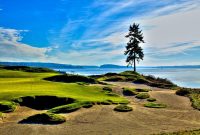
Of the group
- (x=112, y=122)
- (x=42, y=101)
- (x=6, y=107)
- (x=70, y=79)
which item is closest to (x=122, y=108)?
(x=112, y=122)

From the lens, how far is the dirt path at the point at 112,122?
25094 mm

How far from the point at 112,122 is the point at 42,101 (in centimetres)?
970

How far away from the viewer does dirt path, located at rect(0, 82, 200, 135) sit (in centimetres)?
2509

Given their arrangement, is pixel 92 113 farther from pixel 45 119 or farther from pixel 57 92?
pixel 57 92

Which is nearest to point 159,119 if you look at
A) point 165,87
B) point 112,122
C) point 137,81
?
point 112,122

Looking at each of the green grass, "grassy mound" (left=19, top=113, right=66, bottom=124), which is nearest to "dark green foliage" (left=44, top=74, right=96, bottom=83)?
the green grass

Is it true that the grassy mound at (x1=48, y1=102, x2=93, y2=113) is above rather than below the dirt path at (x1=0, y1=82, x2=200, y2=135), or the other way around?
above

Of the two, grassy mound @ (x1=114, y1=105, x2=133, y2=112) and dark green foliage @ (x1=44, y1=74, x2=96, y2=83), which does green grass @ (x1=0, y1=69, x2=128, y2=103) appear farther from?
dark green foliage @ (x1=44, y1=74, x2=96, y2=83)

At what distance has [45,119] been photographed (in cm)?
2778

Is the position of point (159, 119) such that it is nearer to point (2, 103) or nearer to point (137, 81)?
point (2, 103)

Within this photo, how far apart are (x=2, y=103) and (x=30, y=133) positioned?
8.24m

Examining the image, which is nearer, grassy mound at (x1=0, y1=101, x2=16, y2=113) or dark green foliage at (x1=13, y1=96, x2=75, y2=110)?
grassy mound at (x1=0, y1=101, x2=16, y2=113)

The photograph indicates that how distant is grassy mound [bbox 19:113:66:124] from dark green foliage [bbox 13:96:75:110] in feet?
19.0

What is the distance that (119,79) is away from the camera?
207ft
